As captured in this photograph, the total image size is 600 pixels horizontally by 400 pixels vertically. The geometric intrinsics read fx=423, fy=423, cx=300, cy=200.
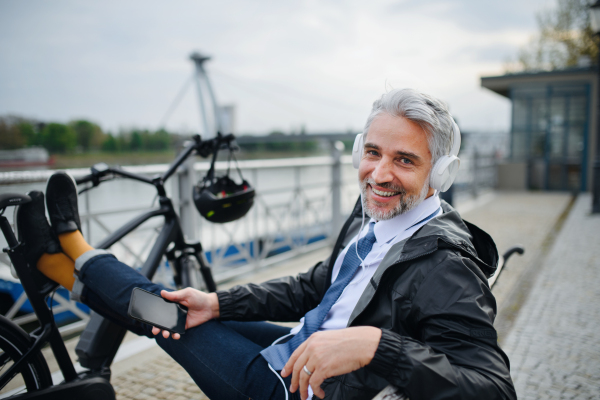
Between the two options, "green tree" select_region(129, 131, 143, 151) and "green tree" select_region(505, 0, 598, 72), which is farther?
"green tree" select_region(505, 0, 598, 72)

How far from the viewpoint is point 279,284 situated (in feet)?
5.26

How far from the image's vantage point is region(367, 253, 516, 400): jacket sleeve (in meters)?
0.90

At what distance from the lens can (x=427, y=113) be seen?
1188mm

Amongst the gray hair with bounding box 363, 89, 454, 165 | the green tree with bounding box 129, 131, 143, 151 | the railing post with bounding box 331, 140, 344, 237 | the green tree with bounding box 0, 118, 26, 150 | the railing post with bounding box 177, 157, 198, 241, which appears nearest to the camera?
the gray hair with bounding box 363, 89, 454, 165

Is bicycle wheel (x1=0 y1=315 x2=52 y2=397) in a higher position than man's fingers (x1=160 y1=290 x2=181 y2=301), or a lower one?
lower

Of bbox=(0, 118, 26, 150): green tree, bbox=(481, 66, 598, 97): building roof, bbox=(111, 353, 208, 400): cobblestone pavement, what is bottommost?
bbox=(111, 353, 208, 400): cobblestone pavement

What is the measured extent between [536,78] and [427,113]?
47.9ft

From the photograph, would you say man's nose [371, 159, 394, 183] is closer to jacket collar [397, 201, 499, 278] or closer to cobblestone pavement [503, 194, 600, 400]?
jacket collar [397, 201, 499, 278]

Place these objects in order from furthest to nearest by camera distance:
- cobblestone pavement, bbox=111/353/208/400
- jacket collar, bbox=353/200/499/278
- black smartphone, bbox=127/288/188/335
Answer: cobblestone pavement, bbox=111/353/208/400, black smartphone, bbox=127/288/188/335, jacket collar, bbox=353/200/499/278

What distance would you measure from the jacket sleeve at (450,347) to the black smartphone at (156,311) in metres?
0.66

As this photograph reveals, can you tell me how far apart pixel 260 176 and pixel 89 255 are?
116 inches

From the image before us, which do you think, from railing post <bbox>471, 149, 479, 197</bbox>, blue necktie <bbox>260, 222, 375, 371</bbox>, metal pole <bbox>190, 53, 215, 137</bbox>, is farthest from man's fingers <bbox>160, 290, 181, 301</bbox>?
metal pole <bbox>190, 53, 215, 137</bbox>

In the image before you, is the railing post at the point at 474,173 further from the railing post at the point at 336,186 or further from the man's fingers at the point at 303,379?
the man's fingers at the point at 303,379

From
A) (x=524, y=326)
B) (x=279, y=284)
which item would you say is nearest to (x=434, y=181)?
(x=279, y=284)
